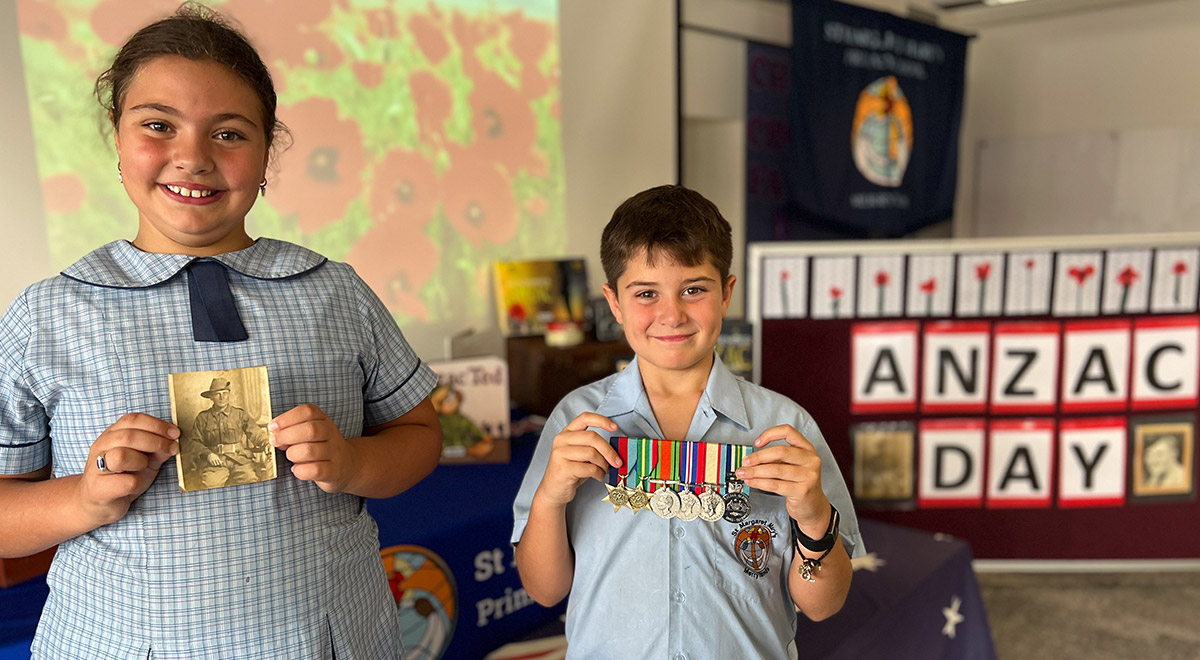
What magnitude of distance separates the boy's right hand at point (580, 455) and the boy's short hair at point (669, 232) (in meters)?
0.27

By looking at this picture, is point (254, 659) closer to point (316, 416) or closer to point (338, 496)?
point (338, 496)

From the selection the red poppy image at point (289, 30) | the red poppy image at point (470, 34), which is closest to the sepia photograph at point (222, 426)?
the red poppy image at point (289, 30)

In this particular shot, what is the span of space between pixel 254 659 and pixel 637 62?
3.69 m

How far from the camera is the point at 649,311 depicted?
1220 mm

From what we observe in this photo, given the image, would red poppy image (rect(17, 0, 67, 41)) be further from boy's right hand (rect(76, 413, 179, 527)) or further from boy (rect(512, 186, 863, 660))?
boy (rect(512, 186, 863, 660))

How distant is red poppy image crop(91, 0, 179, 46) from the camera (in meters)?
2.40

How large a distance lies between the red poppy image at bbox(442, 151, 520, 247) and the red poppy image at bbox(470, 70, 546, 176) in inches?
2.7

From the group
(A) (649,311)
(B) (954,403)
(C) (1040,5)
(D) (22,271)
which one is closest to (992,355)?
(B) (954,403)

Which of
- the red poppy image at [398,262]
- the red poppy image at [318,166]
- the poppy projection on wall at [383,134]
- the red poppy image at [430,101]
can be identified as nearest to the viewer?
the poppy projection on wall at [383,134]

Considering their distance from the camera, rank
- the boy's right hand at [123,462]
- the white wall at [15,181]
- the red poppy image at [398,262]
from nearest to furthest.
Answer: the boy's right hand at [123,462] → the white wall at [15,181] → the red poppy image at [398,262]

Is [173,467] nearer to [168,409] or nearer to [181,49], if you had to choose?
[168,409]

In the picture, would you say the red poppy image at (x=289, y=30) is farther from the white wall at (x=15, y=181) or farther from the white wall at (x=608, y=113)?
the white wall at (x=608, y=113)

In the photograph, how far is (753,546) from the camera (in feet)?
4.13

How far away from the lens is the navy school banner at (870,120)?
485 centimetres
